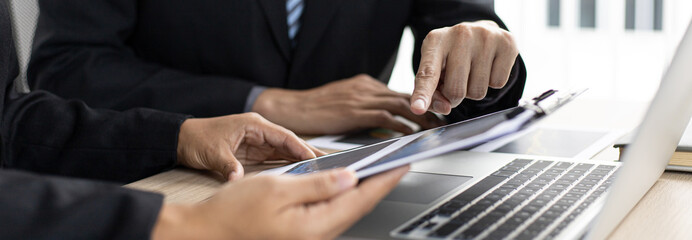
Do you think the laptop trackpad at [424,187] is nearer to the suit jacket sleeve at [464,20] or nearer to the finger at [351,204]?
the finger at [351,204]

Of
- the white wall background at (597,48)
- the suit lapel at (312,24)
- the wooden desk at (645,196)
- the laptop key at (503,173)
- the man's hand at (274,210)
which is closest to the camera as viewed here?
the man's hand at (274,210)

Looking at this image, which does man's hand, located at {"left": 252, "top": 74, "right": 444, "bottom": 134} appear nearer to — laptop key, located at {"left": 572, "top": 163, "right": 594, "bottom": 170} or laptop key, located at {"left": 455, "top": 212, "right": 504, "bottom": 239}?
laptop key, located at {"left": 572, "top": 163, "right": 594, "bottom": 170}

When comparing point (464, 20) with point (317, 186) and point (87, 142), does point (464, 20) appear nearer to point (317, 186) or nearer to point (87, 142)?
point (87, 142)

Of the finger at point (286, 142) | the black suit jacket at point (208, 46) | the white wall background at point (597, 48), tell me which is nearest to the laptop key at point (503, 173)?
the finger at point (286, 142)

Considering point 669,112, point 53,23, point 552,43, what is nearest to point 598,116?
point 669,112

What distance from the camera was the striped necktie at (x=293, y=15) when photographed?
1.46m

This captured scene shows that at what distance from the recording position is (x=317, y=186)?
22.5 inches

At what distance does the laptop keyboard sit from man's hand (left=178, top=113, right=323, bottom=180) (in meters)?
0.28

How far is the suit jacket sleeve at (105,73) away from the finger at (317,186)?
2.42 ft

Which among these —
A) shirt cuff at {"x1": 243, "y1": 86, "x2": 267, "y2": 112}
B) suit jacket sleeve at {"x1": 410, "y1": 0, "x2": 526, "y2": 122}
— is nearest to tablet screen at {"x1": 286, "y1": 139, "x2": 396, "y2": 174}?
suit jacket sleeve at {"x1": 410, "y1": 0, "x2": 526, "y2": 122}

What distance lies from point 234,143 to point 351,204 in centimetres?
41

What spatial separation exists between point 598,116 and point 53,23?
104 cm

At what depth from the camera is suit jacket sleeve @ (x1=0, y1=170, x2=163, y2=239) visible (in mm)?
553

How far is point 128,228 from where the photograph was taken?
56 cm
